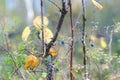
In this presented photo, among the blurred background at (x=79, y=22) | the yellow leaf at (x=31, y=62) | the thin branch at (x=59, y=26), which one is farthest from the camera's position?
the blurred background at (x=79, y=22)

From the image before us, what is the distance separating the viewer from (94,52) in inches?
90.5

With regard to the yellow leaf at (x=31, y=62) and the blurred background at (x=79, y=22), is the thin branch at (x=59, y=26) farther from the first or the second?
the blurred background at (x=79, y=22)

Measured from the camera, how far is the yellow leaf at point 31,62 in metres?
1.99

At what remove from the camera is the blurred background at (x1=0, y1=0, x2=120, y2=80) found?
2361 millimetres

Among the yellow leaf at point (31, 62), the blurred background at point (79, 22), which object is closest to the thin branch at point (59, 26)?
the yellow leaf at point (31, 62)

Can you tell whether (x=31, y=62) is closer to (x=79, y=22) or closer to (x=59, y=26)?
(x=59, y=26)

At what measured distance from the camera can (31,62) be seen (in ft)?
6.52

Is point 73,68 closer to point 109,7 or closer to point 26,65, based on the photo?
point 26,65

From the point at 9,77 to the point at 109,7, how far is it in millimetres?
10316

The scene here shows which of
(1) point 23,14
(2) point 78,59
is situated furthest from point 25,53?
(1) point 23,14

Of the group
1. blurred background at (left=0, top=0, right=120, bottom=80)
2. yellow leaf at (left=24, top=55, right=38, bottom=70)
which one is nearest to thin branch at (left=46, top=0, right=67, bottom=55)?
yellow leaf at (left=24, top=55, right=38, bottom=70)

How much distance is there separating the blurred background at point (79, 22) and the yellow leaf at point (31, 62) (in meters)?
0.21

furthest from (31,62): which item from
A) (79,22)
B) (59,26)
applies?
(79,22)

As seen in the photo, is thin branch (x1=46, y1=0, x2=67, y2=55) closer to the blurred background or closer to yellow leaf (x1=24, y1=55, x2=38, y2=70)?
yellow leaf (x1=24, y1=55, x2=38, y2=70)
